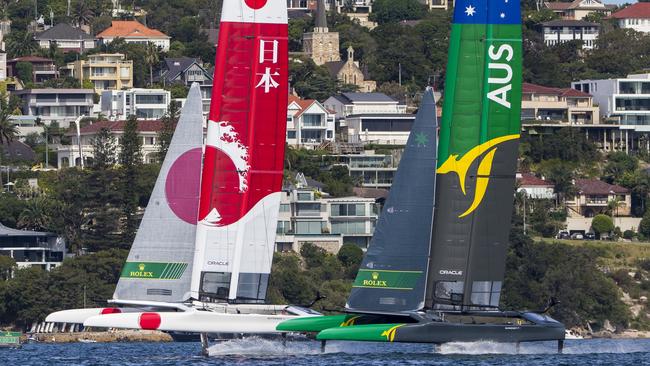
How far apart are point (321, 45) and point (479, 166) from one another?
100381mm

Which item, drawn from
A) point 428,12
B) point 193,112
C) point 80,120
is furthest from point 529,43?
point 193,112

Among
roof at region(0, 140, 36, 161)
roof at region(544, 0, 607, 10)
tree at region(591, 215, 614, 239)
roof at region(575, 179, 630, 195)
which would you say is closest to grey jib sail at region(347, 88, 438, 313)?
tree at region(591, 215, 614, 239)

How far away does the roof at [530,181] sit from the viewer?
10319 centimetres

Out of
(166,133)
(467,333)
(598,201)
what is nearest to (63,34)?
(166,133)

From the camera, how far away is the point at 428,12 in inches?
6211

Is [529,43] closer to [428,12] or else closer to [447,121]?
[428,12]

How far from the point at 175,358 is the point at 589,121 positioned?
255 ft

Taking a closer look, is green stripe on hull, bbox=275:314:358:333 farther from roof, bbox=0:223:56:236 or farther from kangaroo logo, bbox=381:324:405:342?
roof, bbox=0:223:56:236

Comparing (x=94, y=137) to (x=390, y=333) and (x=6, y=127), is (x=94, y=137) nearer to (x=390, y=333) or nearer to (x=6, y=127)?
(x=6, y=127)

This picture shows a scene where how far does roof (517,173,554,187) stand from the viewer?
103188 mm

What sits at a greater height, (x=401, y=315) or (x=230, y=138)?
(x=230, y=138)

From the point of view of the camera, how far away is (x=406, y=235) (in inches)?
1633

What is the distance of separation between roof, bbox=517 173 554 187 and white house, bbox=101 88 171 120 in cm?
2558

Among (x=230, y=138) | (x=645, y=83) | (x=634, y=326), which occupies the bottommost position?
(x=634, y=326)
